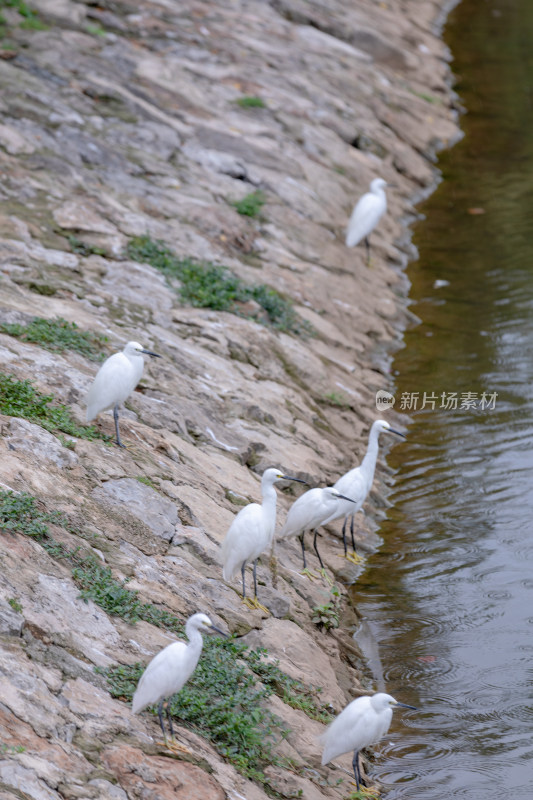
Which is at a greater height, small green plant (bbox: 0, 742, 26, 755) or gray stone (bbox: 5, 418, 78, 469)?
small green plant (bbox: 0, 742, 26, 755)

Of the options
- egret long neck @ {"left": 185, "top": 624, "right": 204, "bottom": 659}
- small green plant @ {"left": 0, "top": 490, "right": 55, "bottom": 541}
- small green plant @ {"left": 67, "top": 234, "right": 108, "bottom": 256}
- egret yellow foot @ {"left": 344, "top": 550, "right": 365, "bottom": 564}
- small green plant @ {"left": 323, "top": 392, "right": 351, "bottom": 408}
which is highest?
egret long neck @ {"left": 185, "top": 624, "right": 204, "bottom": 659}

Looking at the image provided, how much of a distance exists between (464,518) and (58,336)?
4.63 metres

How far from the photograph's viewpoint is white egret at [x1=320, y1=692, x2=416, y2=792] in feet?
20.7

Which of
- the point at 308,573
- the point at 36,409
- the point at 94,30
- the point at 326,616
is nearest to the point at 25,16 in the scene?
the point at 94,30

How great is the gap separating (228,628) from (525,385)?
6773 millimetres

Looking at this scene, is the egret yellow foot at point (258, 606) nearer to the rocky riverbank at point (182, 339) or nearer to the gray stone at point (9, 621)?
the rocky riverbank at point (182, 339)

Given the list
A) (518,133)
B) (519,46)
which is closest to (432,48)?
(519,46)

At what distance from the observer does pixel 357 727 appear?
6301mm

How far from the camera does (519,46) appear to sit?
1017 inches

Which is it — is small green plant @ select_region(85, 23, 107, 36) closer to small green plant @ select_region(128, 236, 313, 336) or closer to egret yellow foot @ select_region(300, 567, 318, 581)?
small green plant @ select_region(128, 236, 313, 336)

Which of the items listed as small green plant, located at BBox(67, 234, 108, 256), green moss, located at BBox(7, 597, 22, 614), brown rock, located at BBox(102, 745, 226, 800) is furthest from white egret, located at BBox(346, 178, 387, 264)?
brown rock, located at BBox(102, 745, 226, 800)

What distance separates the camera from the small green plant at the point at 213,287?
11766mm

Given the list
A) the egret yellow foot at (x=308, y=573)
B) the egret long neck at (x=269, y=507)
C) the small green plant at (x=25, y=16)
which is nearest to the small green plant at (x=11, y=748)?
the egret long neck at (x=269, y=507)

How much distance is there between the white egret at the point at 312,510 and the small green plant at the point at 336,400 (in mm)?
3169
